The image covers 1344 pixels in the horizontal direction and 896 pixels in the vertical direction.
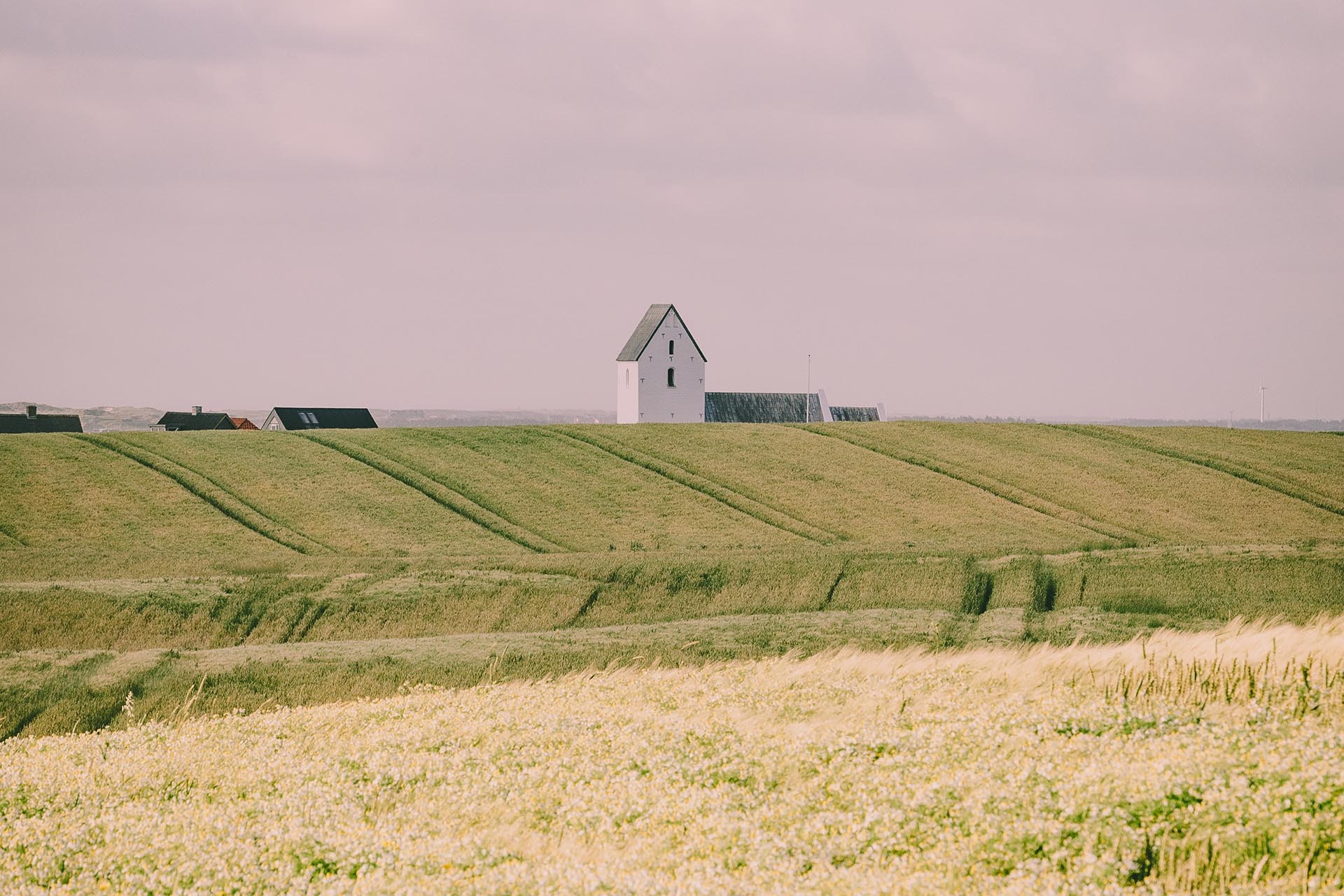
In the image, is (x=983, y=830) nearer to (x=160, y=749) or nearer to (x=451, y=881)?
(x=451, y=881)

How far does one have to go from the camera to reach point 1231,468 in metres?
56.2

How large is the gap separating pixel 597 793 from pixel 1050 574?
67.7 ft

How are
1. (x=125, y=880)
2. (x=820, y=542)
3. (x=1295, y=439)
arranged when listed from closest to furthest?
(x=125, y=880) → (x=820, y=542) → (x=1295, y=439)

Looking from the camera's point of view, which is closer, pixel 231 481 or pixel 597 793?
pixel 597 793

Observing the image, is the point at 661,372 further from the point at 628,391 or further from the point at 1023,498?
the point at 1023,498

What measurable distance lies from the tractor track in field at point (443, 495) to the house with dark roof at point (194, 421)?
7759 centimetres

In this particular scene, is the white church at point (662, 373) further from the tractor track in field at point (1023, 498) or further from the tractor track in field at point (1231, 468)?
the tractor track in field at point (1023, 498)

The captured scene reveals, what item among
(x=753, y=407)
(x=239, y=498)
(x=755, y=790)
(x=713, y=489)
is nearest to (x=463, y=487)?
(x=239, y=498)

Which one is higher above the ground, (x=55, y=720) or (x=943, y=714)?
(x=943, y=714)

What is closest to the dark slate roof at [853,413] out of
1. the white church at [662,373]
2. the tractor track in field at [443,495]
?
the white church at [662,373]

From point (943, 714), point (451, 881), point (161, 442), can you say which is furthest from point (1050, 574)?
point (161, 442)

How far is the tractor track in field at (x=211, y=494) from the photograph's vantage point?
40125mm

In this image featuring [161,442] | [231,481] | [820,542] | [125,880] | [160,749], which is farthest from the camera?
[161,442]

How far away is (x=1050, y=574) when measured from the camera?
2775 cm
